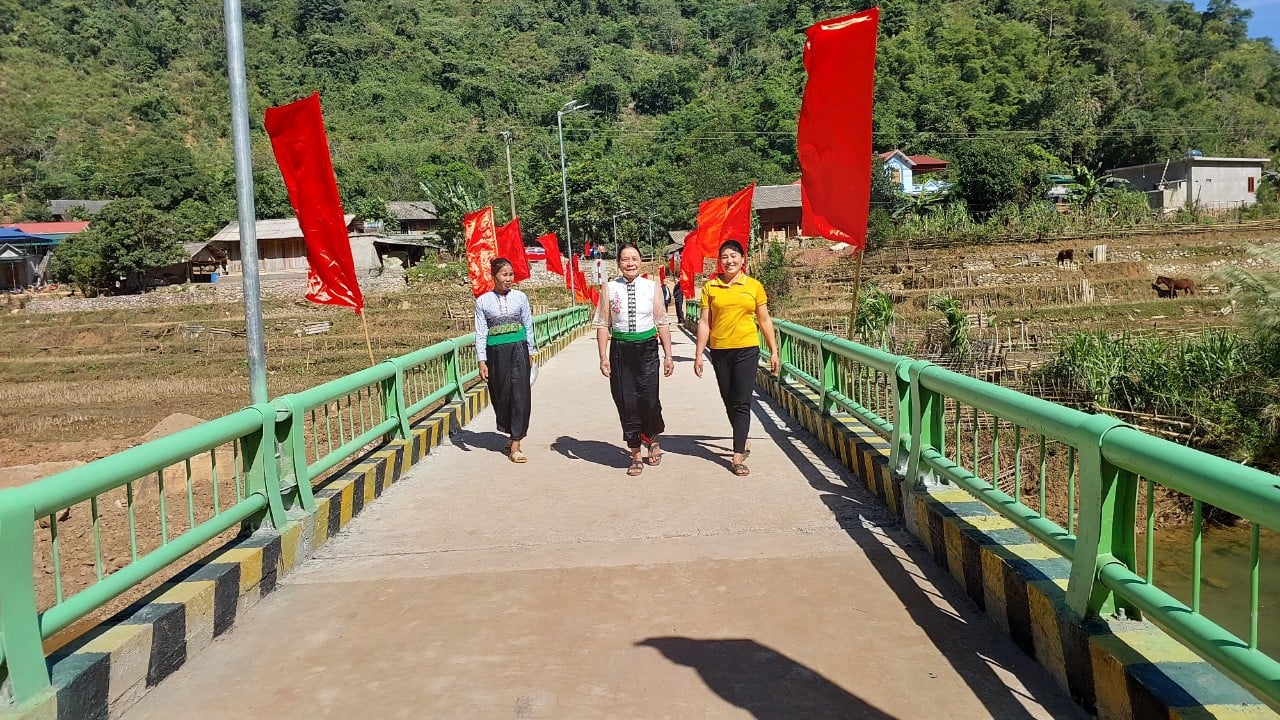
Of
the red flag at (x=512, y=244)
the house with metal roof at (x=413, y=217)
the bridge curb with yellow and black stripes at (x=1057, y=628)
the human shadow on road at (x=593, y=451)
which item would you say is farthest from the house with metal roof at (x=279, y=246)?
the bridge curb with yellow and black stripes at (x=1057, y=628)

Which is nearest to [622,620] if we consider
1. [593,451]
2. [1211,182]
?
[593,451]

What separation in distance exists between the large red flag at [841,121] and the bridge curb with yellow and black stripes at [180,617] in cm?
386

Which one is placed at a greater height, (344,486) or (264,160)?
(264,160)

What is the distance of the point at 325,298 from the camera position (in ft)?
24.6

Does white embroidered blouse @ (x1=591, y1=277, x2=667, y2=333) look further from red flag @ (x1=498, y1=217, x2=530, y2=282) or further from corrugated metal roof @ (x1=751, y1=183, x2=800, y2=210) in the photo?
corrugated metal roof @ (x1=751, y1=183, x2=800, y2=210)

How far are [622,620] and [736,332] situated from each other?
3.13 metres

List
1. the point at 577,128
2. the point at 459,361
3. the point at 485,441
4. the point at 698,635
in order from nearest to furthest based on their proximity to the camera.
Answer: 1. the point at 698,635
2. the point at 485,441
3. the point at 459,361
4. the point at 577,128

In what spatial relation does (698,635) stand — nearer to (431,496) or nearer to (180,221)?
(431,496)

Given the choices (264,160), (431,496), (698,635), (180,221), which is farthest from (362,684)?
(264,160)

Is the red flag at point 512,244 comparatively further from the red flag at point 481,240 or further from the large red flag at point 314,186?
the large red flag at point 314,186

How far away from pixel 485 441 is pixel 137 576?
17.1 feet

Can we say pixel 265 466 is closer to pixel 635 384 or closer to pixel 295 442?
pixel 295 442

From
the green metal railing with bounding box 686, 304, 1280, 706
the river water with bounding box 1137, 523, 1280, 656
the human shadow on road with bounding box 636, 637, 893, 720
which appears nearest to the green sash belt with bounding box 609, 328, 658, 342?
the green metal railing with bounding box 686, 304, 1280, 706

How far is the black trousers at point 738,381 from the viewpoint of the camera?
251 inches
